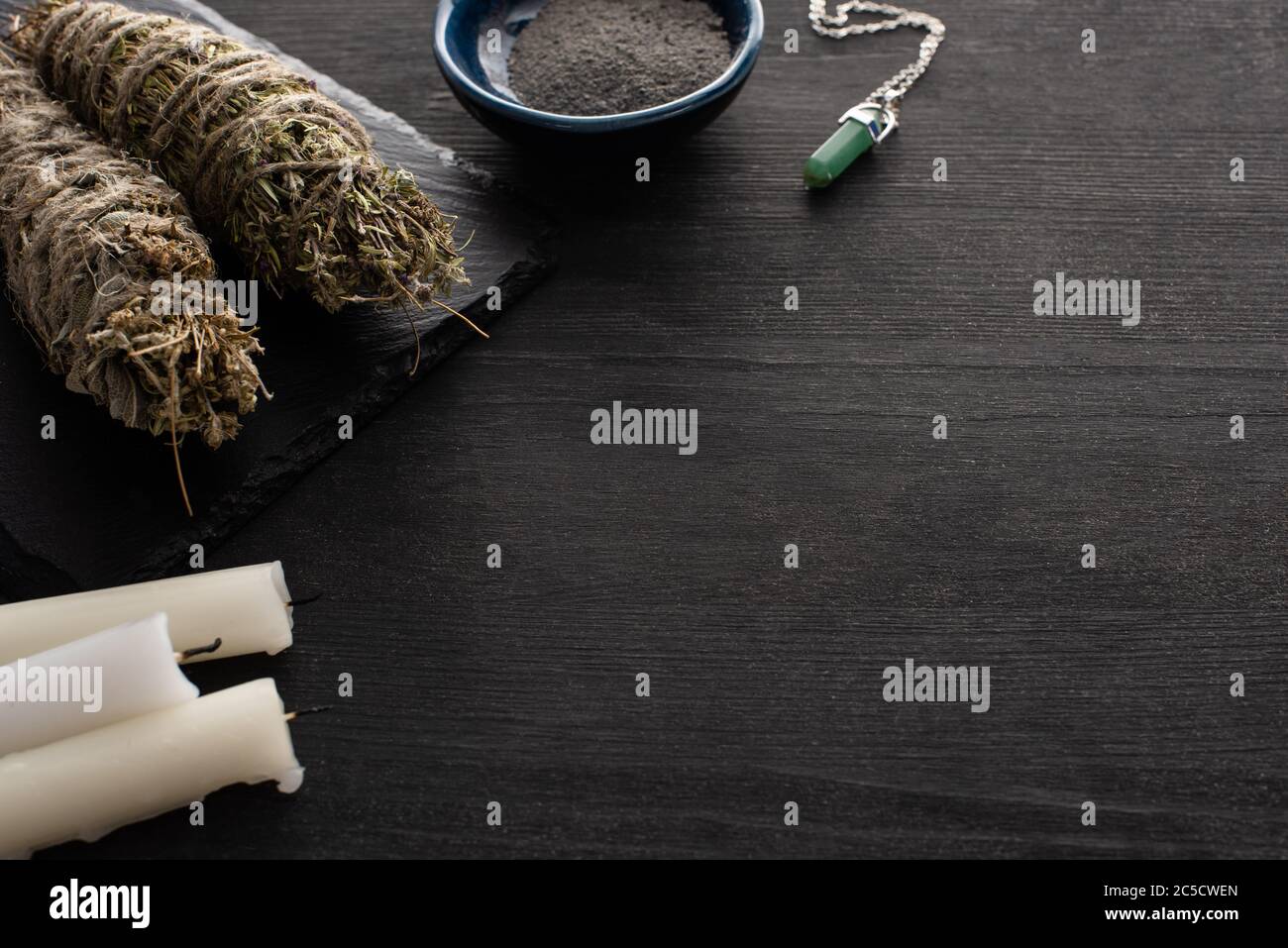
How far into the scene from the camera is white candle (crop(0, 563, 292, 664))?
1.19 metres

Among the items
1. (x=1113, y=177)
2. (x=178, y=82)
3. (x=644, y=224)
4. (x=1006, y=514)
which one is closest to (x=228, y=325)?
(x=178, y=82)

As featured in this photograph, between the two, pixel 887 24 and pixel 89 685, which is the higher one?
pixel 887 24

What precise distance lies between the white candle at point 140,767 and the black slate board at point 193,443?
0.75 ft

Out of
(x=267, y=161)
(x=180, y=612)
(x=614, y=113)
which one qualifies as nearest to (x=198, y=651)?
(x=180, y=612)

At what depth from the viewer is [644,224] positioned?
162cm

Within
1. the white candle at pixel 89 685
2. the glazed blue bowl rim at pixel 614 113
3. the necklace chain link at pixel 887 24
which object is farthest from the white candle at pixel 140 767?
the necklace chain link at pixel 887 24

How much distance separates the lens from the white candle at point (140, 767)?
1.09 metres

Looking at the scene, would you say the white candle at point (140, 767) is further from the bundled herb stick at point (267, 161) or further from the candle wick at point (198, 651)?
the bundled herb stick at point (267, 161)

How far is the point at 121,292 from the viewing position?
1.23 meters

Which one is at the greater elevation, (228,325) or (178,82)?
(178,82)

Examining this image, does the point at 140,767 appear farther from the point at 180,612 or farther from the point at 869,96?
the point at 869,96

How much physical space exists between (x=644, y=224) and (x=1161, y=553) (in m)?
0.75

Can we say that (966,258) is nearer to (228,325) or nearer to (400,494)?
(400,494)

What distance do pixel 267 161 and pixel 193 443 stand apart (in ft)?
1.05
